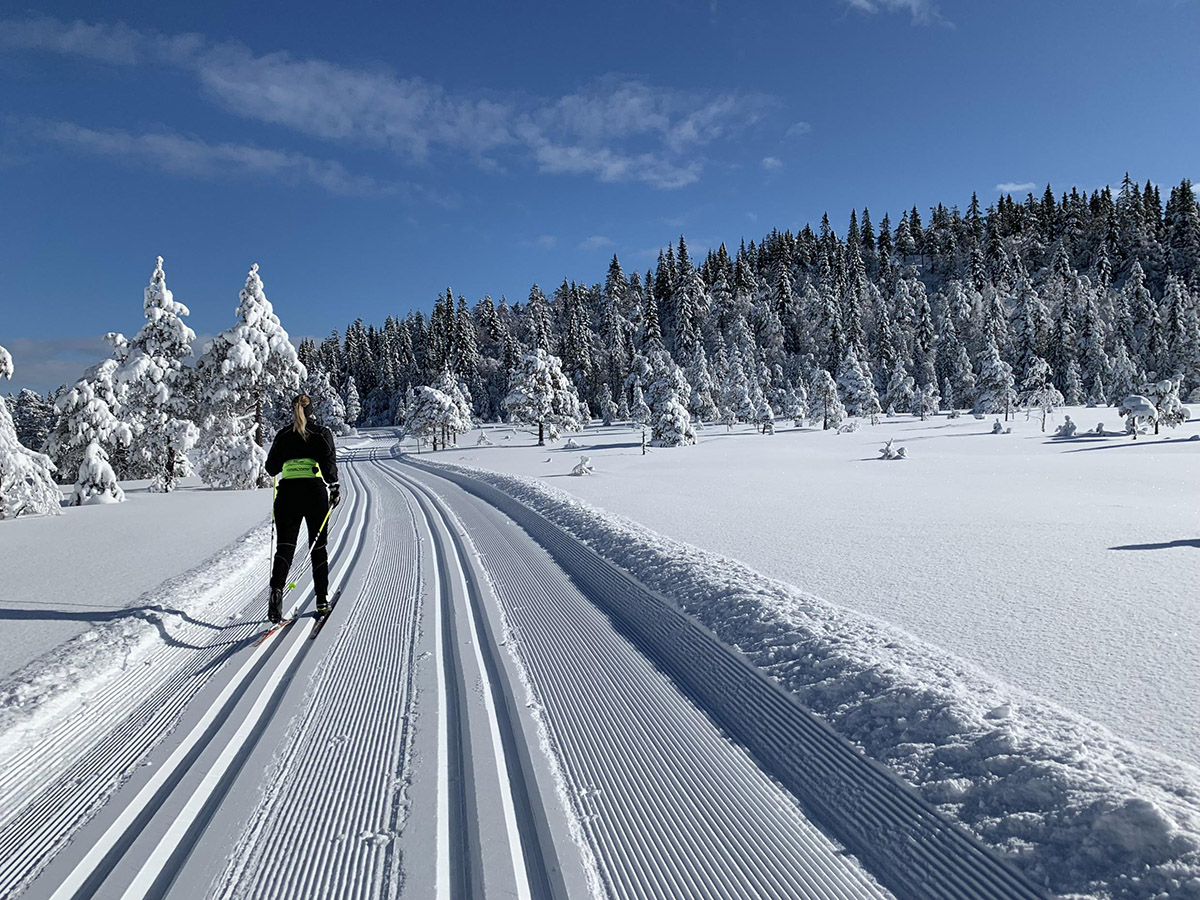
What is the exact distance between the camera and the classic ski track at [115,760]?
9.09ft

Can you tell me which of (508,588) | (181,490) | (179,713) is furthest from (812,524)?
(181,490)

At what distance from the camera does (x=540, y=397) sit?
61.3 metres

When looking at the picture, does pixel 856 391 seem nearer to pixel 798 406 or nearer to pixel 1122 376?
pixel 798 406

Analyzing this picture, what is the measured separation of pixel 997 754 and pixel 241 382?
98.6 feet

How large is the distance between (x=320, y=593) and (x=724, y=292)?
136 metres

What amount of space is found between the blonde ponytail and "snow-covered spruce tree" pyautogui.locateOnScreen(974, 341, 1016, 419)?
7423 cm

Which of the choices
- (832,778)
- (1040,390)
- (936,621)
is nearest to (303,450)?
(832,778)

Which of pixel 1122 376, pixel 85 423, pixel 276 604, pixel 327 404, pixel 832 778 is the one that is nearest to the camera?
pixel 832 778

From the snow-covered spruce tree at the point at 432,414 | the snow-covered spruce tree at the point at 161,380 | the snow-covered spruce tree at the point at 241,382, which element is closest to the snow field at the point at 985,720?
the snow-covered spruce tree at the point at 241,382

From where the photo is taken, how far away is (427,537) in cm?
1105

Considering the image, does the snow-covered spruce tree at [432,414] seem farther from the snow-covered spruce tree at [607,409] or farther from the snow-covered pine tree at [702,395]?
the snow-covered pine tree at [702,395]

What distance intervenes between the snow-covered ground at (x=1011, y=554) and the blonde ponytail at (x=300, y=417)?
6.07 meters

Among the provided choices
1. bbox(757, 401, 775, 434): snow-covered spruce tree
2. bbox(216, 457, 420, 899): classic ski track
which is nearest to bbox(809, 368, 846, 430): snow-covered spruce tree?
bbox(757, 401, 775, 434): snow-covered spruce tree

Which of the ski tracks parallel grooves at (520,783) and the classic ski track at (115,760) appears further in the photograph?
the classic ski track at (115,760)
